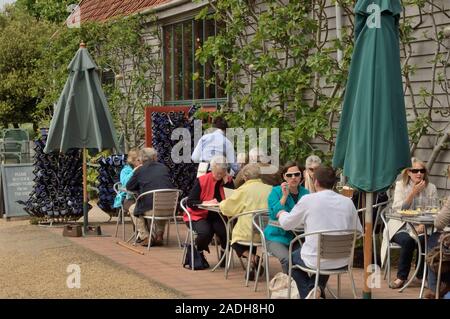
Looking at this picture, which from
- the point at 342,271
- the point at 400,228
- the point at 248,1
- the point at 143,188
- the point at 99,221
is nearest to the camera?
the point at 342,271

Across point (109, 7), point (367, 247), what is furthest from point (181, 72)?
point (367, 247)

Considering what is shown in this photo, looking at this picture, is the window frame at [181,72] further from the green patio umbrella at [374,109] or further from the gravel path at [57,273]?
the green patio umbrella at [374,109]

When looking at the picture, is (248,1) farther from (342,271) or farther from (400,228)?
(342,271)

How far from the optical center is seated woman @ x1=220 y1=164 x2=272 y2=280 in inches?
344

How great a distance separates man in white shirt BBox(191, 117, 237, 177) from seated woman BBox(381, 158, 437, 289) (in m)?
3.50

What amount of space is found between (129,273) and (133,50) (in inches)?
422

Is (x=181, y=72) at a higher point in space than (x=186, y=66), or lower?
lower

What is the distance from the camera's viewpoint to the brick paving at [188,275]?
817 cm

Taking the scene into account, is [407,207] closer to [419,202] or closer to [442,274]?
[419,202]

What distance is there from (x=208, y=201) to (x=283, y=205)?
1891mm

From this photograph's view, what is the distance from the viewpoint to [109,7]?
21891 millimetres

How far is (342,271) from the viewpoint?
23.1 ft

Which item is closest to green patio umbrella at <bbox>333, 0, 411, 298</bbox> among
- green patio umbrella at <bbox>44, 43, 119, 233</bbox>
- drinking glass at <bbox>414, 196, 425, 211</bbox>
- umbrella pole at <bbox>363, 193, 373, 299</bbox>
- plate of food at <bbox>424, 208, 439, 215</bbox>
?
umbrella pole at <bbox>363, 193, 373, 299</bbox>

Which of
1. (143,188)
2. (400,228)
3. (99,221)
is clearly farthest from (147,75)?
(400,228)
